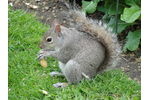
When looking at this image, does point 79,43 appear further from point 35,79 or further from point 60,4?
point 60,4

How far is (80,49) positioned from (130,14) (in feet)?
2.23

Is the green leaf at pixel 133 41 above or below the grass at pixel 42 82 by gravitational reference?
above

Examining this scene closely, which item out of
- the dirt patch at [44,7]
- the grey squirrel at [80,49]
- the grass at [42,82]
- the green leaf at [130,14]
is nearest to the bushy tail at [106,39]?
the grey squirrel at [80,49]

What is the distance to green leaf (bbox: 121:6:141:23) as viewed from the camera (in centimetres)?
303

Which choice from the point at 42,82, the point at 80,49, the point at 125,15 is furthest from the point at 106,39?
the point at 42,82

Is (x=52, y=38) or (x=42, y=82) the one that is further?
(x=42, y=82)

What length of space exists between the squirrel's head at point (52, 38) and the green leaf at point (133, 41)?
830 millimetres

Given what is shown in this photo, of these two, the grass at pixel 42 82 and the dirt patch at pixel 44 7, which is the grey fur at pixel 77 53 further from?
the dirt patch at pixel 44 7

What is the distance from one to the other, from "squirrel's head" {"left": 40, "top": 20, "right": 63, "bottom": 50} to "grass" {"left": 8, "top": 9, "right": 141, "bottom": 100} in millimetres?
305

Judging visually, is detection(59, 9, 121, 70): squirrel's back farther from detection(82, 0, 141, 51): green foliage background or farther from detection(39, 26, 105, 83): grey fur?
detection(82, 0, 141, 51): green foliage background

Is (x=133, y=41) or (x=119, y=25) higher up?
(x=119, y=25)

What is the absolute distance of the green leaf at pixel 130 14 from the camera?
119 inches

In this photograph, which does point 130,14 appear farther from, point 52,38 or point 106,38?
point 52,38

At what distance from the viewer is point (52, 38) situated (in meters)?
2.59
